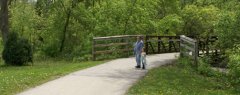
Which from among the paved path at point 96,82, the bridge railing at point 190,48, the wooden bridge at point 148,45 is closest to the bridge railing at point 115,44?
the wooden bridge at point 148,45

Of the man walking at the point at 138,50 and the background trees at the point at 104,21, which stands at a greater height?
the background trees at the point at 104,21

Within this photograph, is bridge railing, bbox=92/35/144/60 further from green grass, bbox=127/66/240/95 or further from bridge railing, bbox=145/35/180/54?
green grass, bbox=127/66/240/95

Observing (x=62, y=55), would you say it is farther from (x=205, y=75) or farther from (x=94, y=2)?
(x=205, y=75)

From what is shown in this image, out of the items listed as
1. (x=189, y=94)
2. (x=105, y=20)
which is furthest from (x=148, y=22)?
(x=189, y=94)

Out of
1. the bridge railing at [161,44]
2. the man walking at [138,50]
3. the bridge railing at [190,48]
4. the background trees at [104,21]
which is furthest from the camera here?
the bridge railing at [161,44]

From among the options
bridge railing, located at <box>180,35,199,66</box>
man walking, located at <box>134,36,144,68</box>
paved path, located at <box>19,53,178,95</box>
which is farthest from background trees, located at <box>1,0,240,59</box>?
paved path, located at <box>19,53,178,95</box>

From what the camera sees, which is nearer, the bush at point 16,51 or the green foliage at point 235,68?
the green foliage at point 235,68

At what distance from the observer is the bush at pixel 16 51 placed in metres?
23.3

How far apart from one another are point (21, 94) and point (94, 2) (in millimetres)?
24176

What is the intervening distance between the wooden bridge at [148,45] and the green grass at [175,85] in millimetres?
3734

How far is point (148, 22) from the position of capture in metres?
32.2

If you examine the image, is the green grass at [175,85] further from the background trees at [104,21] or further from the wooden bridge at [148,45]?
the background trees at [104,21]

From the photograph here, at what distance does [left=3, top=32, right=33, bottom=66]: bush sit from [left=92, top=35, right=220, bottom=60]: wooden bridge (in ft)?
11.7

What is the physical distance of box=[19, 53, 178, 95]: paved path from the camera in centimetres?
1389
